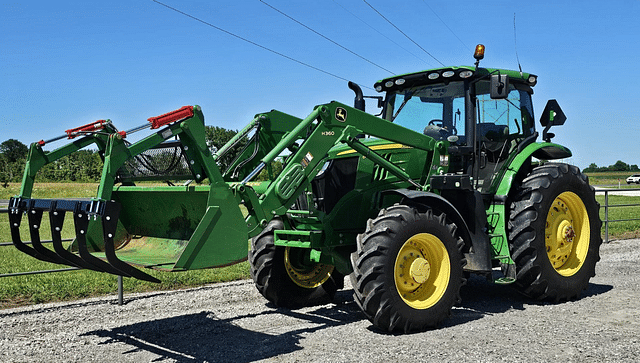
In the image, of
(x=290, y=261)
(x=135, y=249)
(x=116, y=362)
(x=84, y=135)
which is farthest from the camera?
(x=290, y=261)

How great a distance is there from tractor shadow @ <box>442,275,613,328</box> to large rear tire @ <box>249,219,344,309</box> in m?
1.72

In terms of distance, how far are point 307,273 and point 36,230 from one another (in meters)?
3.25

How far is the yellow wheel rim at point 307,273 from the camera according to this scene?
737 centimetres

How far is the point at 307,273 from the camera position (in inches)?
296

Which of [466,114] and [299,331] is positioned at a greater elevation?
[466,114]

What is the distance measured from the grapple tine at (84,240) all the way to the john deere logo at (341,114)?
2.55m

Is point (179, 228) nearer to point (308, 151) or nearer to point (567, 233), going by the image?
point (308, 151)

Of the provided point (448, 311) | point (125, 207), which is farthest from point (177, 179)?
point (448, 311)

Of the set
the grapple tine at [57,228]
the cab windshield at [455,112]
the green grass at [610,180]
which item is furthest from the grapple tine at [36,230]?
the green grass at [610,180]

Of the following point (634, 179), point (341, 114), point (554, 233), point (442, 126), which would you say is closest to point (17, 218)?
point (341, 114)

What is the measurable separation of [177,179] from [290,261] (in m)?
2.09

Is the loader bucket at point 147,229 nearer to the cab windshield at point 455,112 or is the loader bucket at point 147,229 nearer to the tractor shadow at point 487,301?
the tractor shadow at point 487,301

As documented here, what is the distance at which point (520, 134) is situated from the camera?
8148 mm

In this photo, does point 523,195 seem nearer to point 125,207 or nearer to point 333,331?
point 333,331
